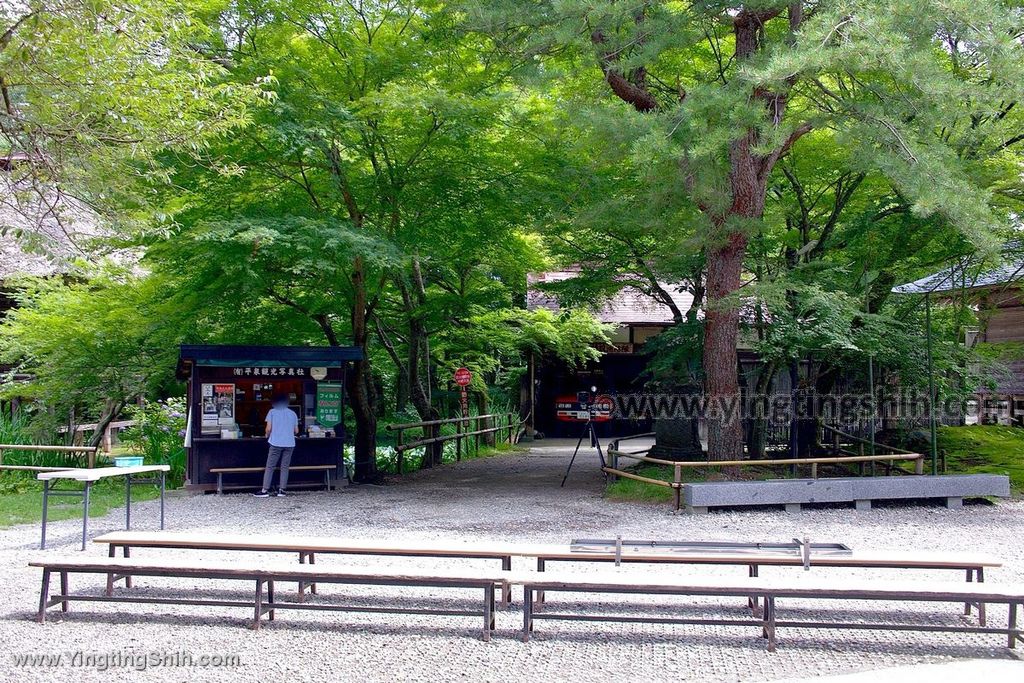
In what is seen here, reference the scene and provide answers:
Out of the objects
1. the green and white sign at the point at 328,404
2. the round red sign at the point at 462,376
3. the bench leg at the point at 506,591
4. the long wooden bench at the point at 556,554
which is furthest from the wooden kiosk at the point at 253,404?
the bench leg at the point at 506,591

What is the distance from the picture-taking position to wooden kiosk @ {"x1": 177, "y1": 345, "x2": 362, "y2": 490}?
527 inches

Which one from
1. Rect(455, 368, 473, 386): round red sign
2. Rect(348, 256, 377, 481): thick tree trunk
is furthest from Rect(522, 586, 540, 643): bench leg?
Rect(455, 368, 473, 386): round red sign

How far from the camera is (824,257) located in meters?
14.3

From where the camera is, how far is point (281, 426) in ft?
41.6

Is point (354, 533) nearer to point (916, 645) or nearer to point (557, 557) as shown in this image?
point (557, 557)

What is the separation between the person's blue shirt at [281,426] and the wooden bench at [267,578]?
6.35 m

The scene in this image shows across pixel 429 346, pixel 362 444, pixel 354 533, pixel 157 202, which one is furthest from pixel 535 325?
pixel 354 533

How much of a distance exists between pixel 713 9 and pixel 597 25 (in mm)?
1644

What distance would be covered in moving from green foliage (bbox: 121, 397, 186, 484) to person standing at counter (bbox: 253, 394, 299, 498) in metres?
3.38

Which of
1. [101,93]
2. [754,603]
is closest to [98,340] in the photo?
[101,93]

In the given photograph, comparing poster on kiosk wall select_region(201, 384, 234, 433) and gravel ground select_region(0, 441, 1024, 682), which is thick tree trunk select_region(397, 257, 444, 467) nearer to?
poster on kiosk wall select_region(201, 384, 234, 433)

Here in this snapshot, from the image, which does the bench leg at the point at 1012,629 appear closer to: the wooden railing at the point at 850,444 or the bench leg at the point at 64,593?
the bench leg at the point at 64,593

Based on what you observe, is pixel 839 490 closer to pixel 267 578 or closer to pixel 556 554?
pixel 556 554

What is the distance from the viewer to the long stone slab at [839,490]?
37.5 ft
